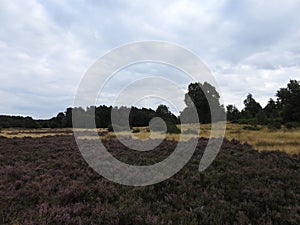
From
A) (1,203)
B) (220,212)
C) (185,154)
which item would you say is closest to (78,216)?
(1,203)

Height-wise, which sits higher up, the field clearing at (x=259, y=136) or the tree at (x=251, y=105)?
the tree at (x=251, y=105)

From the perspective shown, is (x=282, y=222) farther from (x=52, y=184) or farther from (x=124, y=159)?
(x=124, y=159)

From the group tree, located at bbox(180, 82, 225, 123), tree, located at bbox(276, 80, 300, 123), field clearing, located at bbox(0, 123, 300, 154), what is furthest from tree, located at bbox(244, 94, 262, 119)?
field clearing, located at bbox(0, 123, 300, 154)

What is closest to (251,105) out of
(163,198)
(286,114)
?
(286,114)

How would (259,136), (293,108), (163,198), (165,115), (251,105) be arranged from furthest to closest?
(251,105)
(293,108)
(165,115)
(259,136)
(163,198)

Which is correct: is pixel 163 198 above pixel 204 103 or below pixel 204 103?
below

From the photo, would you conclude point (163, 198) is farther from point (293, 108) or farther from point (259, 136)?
point (293, 108)

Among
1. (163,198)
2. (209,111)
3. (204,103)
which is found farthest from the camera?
(209,111)

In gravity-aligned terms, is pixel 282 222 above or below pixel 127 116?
below

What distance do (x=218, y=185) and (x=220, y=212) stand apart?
1.95 metres

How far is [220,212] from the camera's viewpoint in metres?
5.41

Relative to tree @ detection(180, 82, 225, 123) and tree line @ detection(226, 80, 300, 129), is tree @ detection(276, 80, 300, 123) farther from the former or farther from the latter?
tree @ detection(180, 82, 225, 123)

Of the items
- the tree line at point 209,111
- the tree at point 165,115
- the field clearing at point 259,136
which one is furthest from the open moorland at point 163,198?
the tree at point 165,115

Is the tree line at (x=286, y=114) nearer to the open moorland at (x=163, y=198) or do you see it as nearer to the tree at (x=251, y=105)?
the tree at (x=251, y=105)
